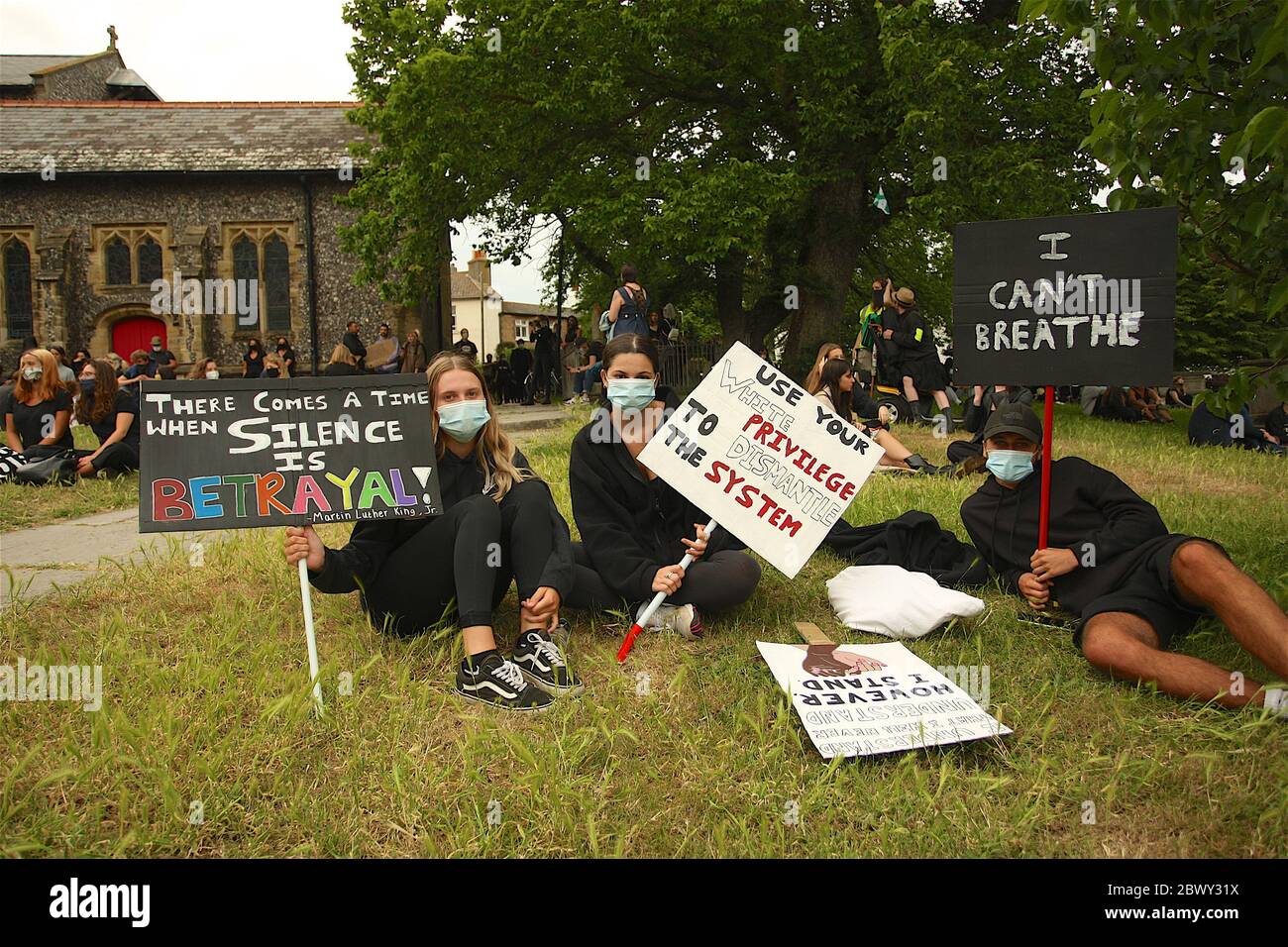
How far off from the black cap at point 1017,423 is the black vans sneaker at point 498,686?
2.56 metres

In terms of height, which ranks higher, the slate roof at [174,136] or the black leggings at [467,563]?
the slate roof at [174,136]

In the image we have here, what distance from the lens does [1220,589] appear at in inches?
135

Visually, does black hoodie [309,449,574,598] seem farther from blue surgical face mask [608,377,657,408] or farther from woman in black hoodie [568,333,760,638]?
blue surgical face mask [608,377,657,408]

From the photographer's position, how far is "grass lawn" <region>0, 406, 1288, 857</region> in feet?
8.75

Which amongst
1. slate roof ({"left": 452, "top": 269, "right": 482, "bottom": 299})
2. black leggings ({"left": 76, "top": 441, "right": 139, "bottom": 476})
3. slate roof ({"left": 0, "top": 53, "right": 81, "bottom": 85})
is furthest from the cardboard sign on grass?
slate roof ({"left": 452, "top": 269, "right": 482, "bottom": 299})

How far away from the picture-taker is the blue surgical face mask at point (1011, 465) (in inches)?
176

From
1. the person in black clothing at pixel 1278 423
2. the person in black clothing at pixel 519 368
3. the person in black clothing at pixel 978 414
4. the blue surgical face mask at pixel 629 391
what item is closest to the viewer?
the blue surgical face mask at pixel 629 391

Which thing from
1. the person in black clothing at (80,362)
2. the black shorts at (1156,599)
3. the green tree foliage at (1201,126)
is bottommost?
the person in black clothing at (80,362)

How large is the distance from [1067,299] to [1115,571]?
1.23m

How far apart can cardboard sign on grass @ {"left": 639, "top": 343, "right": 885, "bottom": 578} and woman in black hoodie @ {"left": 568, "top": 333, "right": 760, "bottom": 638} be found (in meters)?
0.27

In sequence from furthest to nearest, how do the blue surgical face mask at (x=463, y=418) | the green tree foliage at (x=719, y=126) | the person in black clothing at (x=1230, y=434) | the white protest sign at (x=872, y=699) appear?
the green tree foliage at (x=719, y=126), the person in black clothing at (x=1230, y=434), the blue surgical face mask at (x=463, y=418), the white protest sign at (x=872, y=699)

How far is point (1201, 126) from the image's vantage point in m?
4.09

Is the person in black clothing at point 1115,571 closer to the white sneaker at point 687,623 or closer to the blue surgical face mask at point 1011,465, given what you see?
the blue surgical face mask at point 1011,465

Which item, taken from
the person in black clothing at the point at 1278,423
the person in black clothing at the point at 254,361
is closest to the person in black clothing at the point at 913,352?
the person in black clothing at the point at 1278,423
